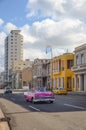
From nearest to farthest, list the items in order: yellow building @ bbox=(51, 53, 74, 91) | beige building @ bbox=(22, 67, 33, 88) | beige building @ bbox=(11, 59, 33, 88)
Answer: yellow building @ bbox=(51, 53, 74, 91), beige building @ bbox=(22, 67, 33, 88), beige building @ bbox=(11, 59, 33, 88)

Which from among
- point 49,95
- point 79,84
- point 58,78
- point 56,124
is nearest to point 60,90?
point 79,84

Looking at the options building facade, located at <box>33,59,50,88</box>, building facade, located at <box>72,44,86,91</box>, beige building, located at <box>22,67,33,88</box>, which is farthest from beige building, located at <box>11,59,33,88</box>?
building facade, located at <box>72,44,86,91</box>

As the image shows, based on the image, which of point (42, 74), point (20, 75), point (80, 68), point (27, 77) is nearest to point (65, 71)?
point (80, 68)

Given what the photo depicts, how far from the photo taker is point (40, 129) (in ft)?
47.6

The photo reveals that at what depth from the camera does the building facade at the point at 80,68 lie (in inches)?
3027

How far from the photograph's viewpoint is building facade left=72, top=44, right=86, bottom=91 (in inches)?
3027

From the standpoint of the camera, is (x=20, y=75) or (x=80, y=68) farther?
(x=20, y=75)

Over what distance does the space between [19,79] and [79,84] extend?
303 feet

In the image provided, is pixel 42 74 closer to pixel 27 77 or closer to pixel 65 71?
pixel 65 71

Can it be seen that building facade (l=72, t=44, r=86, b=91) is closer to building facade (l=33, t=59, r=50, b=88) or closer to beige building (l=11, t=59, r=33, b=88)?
building facade (l=33, t=59, r=50, b=88)

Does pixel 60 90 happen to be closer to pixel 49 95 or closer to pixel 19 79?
pixel 49 95

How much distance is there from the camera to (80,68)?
77.8 metres

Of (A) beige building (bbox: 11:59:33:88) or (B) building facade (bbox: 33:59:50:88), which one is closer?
(B) building facade (bbox: 33:59:50:88)

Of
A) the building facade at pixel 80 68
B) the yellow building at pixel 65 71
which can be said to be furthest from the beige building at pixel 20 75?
the building facade at pixel 80 68
